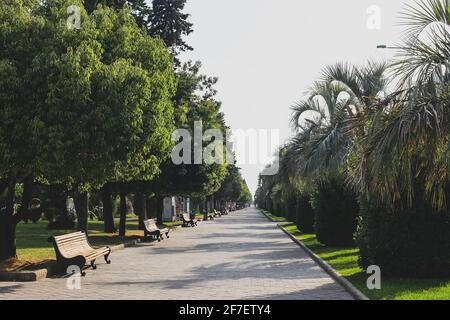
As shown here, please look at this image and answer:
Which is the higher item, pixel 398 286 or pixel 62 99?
pixel 62 99

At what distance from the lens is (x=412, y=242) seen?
11883mm

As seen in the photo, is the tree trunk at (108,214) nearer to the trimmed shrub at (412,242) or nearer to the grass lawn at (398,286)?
the grass lawn at (398,286)

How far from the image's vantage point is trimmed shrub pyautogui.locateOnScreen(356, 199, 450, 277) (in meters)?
11.9

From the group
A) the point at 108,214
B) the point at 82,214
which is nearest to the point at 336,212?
the point at 82,214

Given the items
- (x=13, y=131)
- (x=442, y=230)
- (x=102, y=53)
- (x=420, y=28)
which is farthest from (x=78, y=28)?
(x=442, y=230)

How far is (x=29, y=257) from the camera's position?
55.5 feet

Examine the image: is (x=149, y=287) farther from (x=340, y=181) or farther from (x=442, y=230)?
(x=340, y=181)

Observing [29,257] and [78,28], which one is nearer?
[78,28]

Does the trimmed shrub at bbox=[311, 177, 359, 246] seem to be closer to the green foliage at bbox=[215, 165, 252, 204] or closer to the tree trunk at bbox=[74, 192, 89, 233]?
the tree trunk at bbox=[74, 192, 89, 233]

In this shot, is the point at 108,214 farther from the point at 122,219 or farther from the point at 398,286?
the point at 398,286

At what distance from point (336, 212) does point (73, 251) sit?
32.3 ft

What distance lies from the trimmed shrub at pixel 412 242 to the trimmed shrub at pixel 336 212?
8.17 meters

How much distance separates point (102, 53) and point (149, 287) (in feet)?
22.2
